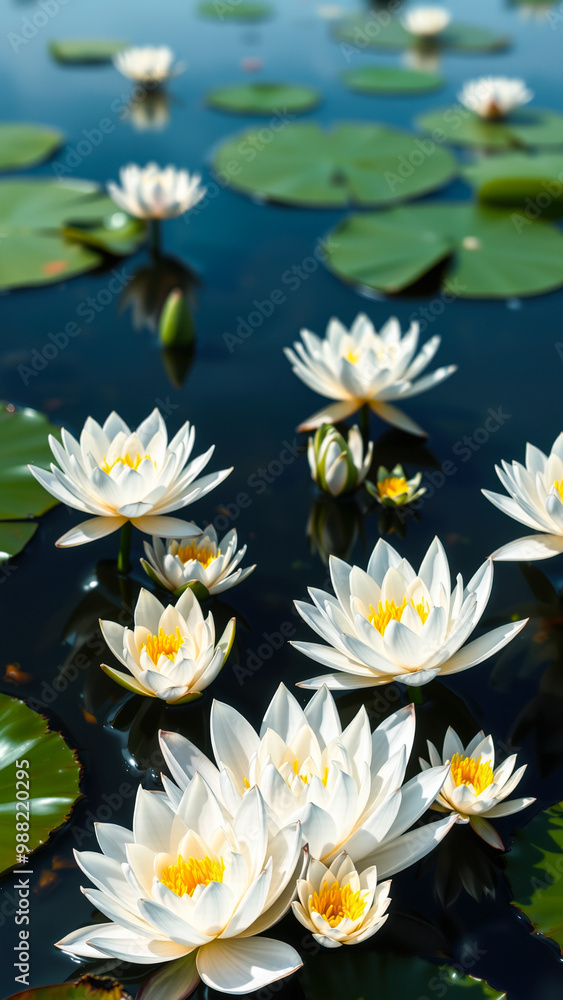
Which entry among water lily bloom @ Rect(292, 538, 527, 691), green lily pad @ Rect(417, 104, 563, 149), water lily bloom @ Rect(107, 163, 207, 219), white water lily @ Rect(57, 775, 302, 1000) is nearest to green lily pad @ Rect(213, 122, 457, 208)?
green lily pad @ Rect(417, 104, 563, 149)

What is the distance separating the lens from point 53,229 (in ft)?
11.9

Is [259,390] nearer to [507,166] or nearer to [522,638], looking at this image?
[522,638]

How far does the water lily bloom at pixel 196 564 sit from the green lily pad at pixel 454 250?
5.84 ft

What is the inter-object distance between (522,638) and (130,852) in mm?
1122

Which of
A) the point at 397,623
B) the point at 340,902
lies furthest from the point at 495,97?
the point at 340,902

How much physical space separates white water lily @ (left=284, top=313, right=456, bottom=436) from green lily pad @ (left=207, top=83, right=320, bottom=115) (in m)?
3.02

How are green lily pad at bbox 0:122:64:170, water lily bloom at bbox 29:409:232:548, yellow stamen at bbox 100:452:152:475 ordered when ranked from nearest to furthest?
1. water lily bloom at bbox 29:409:232:548
2. yellow stamen at bbox 100:452:152:475
3. green lily pad at bbox 0:122:64:170

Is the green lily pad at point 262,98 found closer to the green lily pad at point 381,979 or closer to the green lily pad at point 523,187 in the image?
the green lily pad at point 523,187

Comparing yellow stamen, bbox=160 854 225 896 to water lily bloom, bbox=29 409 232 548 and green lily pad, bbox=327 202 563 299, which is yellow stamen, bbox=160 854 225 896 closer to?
water lily bloom, bbox=29 409 232 548

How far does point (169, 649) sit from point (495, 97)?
4382mm

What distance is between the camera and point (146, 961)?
4.05 feet

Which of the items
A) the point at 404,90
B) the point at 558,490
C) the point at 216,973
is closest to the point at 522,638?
the point at 558,490

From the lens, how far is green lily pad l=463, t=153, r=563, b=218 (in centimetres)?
379

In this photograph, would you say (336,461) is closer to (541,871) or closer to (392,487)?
(392,487)
